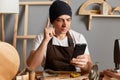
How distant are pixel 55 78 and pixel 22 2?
1.24m

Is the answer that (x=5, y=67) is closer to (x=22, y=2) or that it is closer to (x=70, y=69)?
(x=70, y=69)

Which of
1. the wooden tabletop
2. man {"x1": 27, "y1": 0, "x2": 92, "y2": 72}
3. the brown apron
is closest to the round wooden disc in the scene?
the wooden tabletop

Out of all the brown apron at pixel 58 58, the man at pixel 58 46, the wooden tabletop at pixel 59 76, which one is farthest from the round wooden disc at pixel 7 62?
the brown apron at pixel 58 58

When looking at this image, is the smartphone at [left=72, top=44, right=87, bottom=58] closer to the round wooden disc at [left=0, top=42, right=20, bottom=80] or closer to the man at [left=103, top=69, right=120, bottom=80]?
the man at [left=103, top=69, right=120, bottom=80]

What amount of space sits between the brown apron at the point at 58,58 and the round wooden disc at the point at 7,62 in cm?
47

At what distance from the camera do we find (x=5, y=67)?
1.34 meters

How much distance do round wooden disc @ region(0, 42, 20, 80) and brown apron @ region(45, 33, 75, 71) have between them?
470 mm

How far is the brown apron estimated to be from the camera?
1.78m

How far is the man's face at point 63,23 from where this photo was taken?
1735 millimetres

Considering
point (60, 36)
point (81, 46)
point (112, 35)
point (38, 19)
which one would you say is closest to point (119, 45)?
point (81, 46)

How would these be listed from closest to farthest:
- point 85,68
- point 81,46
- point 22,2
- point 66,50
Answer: point 81,46 → point 85,68 → point 66,50 → point 22,2

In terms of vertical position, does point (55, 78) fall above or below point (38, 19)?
below

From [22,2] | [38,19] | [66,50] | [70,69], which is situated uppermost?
[22,2]

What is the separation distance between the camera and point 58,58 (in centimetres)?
182
